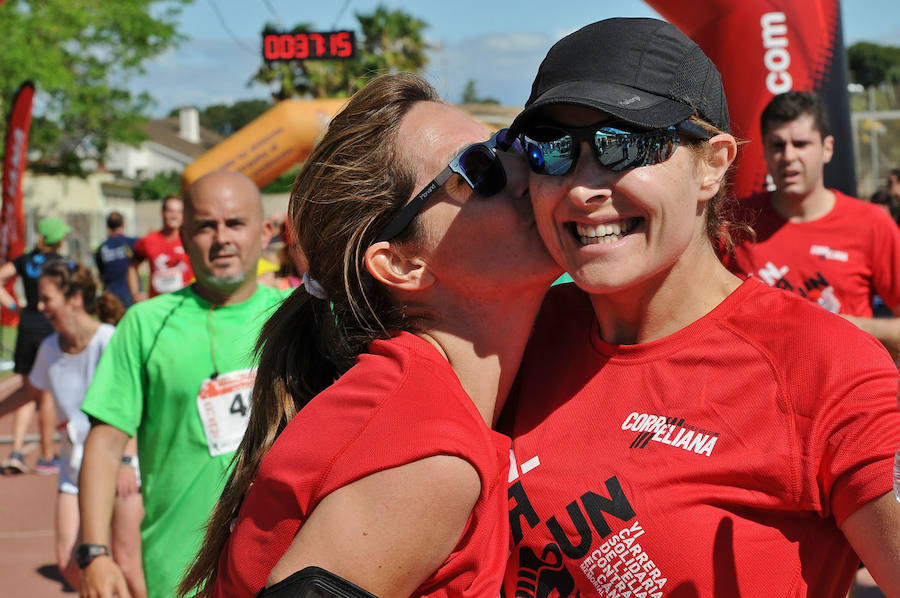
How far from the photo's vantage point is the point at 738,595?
1.71m

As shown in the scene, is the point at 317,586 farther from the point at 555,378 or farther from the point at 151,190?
the point at 151,190

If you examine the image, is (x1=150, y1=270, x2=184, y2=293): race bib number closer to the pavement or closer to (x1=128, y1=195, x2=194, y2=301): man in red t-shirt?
(x1=128, y1=195, x2=194, y2=301): man in red t-shirt

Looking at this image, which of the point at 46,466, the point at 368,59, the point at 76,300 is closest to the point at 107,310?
the point at 76,300

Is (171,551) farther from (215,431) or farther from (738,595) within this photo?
(738,595)

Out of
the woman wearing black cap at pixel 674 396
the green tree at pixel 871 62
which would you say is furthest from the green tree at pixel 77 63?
the green tree at pixel 871 62

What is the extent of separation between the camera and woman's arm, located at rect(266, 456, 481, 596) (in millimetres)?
1517

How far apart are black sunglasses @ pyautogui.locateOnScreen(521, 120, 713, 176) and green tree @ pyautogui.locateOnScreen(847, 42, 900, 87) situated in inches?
3509

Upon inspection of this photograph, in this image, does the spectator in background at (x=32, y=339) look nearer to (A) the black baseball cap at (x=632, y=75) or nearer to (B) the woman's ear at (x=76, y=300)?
(B) the woman's ear at (x=76, y=300)

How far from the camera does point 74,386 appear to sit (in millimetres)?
6273

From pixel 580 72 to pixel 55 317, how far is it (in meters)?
5.65

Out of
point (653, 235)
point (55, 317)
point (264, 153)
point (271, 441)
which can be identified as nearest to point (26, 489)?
point (55, 317)

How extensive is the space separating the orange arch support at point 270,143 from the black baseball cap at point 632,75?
10.4m

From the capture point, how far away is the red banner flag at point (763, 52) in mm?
4816

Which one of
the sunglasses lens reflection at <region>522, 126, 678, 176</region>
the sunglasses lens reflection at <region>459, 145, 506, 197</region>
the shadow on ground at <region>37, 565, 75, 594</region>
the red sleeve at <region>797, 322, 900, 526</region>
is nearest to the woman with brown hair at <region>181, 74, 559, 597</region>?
the sunglasses lens reflection at <region>459, 145, 506, 197</region>
